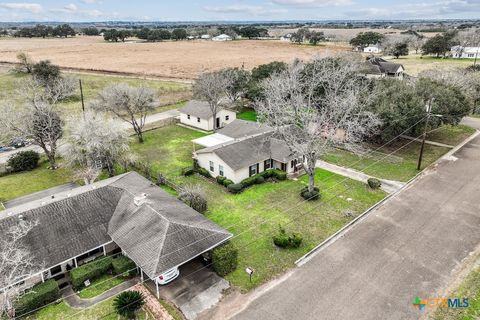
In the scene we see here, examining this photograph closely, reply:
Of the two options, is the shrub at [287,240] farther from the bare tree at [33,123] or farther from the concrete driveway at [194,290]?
the bare tree at [33,123]

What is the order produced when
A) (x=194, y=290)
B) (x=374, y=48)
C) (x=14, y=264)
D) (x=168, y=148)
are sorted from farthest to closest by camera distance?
(x=374, y=48) < (x=168, y=148) < (x=194, y=290) < (x=14, y=264)

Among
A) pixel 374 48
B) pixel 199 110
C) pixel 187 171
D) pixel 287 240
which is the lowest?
pixel 287 240

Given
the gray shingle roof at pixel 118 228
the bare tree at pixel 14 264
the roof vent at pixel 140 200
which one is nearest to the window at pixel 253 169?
the gray shingle roof at pixel 118 228

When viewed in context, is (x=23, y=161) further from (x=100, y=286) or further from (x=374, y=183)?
(x=374, y=183)

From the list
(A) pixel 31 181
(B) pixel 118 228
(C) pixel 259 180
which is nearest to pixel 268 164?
(C) pixel 259 180

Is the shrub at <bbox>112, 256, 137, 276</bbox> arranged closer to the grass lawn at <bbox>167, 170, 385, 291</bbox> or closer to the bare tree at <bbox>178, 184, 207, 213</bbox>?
the grass lawn at <bbox>167, 170, 385, 291</bbox>

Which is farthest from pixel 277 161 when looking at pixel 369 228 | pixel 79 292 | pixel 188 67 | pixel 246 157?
pixel 188 67
